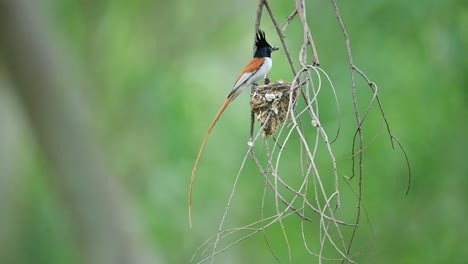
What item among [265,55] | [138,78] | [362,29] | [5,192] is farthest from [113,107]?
[265,55]

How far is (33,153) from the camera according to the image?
12.2 m

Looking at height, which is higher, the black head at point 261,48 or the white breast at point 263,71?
Answer: the black head at point 261,48

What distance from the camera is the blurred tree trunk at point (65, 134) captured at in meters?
7.52

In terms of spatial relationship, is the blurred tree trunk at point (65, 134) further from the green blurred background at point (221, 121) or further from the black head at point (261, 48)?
the black head at point (261, 48)

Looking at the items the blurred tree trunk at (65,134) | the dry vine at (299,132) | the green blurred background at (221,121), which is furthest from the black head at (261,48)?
the green blurred background at (221,121)

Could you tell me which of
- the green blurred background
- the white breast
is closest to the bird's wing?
the white breast

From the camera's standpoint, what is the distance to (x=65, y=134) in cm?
765

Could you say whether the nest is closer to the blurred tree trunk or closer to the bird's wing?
the bird's wing

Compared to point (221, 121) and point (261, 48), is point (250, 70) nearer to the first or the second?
point (261, 48)

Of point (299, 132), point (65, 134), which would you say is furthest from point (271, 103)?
point (65, 134)

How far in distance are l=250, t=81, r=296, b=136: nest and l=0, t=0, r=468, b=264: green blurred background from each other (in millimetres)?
4631

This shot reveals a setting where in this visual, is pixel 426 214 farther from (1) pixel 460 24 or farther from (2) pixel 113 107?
(2) pixel 113 107

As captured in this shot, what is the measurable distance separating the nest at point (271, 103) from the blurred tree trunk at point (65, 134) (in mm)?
3998

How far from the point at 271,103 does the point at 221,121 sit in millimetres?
8641
